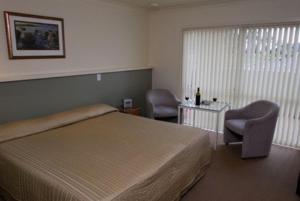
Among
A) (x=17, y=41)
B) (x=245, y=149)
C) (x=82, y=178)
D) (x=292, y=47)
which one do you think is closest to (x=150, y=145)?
(x=82, y=178)

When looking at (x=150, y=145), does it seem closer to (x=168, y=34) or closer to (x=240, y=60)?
(x=240, y=60)

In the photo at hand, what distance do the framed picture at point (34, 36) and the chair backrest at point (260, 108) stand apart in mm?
3095

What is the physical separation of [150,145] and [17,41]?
2.10 metres

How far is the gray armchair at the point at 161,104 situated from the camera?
4133mm

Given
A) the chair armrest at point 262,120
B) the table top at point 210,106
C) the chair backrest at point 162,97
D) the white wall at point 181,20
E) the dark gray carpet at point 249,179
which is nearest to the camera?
the dark gray carpet at point 249,179

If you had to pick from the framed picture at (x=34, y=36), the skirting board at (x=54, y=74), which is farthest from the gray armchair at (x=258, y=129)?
the framed picture at (x=34, y=36)

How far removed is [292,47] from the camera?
3.49 m

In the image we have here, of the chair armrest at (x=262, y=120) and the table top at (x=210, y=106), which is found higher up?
the table top at (x=210, y=106)

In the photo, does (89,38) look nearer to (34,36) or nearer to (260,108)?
(34,36)

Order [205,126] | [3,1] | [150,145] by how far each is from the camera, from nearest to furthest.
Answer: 1. [150,145]
2. [3,1]
3. [205,126]

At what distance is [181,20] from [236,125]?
7.66ft

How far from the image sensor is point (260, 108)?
3.59m

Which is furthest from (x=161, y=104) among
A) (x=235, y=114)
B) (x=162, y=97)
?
(x=235, y=114)

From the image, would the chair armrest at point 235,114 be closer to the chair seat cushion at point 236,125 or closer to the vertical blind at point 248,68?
the chair seat cushion at point 236,125
